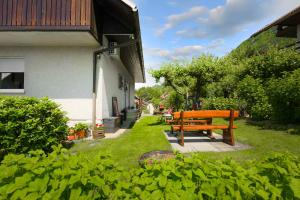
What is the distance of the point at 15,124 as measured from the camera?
5.52m

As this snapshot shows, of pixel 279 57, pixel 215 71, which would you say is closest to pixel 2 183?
pixel 215 71

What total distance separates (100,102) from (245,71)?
38.2 ft

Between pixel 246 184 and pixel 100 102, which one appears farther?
pixel 100 102

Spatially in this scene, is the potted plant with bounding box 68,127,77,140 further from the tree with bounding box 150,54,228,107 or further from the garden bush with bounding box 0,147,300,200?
the garden bush with bounding box 0,147,300,200

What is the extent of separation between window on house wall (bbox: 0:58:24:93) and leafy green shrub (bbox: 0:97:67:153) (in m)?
3.90

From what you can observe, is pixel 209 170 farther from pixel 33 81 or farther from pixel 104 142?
pixel 33 81

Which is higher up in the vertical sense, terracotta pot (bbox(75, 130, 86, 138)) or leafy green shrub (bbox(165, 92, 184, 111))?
leafy green shrub (bbox(165, 92, 184, 111))

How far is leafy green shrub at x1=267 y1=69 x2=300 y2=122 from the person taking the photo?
380 inches

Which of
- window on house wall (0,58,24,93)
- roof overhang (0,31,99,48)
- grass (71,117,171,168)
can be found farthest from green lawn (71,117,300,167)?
window on house wall (0,58,24,93)

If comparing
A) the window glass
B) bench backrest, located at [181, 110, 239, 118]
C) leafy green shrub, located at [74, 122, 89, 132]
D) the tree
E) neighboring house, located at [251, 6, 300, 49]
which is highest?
neighboring house, located at [251, 6, 300, 49]

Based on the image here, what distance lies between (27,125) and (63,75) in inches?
155

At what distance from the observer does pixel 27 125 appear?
563 centimetres

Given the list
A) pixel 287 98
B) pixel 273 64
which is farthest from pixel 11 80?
pixel 273 64

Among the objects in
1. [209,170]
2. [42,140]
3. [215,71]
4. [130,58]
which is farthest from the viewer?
[130,58]
